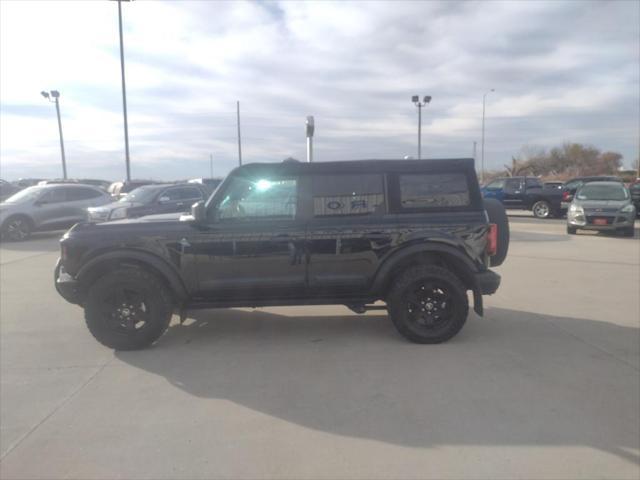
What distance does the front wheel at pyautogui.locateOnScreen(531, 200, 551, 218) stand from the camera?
21312 mm

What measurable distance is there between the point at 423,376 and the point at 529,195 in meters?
19.2

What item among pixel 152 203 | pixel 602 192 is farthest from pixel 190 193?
pixel 602 192

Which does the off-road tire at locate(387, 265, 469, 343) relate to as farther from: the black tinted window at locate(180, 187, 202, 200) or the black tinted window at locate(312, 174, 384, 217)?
the black tinted window at locate(180, 187, 202, 200)

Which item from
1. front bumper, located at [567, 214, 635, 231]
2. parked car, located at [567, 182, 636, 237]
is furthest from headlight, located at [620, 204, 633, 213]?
front bumper, located at [567, 214, 635, 231]

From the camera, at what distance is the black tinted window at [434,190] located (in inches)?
207

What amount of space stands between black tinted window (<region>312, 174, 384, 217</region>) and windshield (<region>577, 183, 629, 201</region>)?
12.3 meters

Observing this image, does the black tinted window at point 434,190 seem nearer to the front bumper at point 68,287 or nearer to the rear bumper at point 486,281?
the rear bumper at point 486,281

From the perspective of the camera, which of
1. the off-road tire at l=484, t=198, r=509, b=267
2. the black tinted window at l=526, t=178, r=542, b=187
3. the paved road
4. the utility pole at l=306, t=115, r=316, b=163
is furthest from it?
the black tinted window at l=526, t=178, r=542, b=187

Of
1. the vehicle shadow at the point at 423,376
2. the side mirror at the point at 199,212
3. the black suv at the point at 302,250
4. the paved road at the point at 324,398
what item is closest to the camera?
the paved road at the point at 324,398

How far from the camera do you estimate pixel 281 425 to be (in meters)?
3.61

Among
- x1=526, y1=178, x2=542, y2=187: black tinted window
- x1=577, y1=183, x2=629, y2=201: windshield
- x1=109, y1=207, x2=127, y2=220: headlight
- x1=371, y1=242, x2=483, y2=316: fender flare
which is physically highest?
x1=526, y1=178, x2=542, y2=187: black tinted window

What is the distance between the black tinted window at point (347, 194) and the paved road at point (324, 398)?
1.38 m

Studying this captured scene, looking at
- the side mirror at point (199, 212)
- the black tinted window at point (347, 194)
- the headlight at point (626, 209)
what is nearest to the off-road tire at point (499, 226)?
the black tinted window at point (347, 194)

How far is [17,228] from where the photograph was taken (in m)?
14.7
